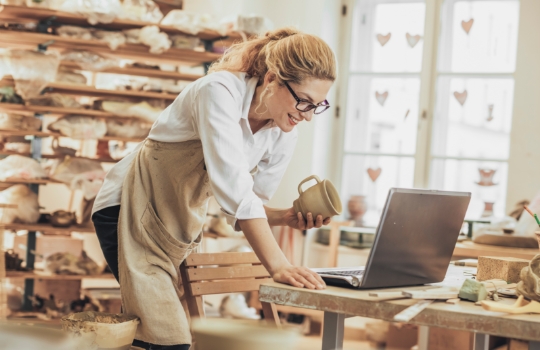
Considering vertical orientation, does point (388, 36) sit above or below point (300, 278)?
above

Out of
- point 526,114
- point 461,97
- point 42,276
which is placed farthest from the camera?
point 461,97

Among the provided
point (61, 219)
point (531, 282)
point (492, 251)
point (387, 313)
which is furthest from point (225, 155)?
point (61, 219)

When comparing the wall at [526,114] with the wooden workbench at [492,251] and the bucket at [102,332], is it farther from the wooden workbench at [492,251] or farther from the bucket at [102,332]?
the bucket at [102,332]

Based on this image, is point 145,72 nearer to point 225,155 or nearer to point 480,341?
point 225,155

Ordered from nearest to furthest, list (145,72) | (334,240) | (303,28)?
(145,72) < (334,240) < (303,28)

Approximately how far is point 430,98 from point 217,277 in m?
3.17

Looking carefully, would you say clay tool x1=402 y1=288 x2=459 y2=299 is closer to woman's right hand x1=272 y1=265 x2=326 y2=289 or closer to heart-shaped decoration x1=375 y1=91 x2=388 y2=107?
woman's right hand x1=272 y1=265 x2=326 y2=289

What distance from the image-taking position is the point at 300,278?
1396 mm

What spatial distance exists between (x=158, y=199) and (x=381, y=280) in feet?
2.34

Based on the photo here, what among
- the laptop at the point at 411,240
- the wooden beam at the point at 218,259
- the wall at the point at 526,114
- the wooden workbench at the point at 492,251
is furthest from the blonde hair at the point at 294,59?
the wall at the point at 526,114

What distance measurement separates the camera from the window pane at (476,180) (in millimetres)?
4617

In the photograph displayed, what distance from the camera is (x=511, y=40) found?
181 inches

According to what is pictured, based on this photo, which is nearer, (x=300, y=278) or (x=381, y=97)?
(x=300, y=278)

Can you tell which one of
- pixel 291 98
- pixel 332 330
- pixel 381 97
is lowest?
pixel 332 330
